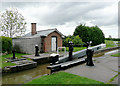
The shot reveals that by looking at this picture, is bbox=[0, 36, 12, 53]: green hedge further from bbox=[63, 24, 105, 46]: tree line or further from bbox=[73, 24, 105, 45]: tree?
bbox=[73, 24, 105, 45]: tree

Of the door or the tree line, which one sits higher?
the tree line

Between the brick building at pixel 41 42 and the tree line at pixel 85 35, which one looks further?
the tree line at pixel 85 35

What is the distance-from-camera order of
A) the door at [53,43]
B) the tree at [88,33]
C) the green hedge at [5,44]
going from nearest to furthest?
1. the green hedge at [5,44]
2. the door at [53,43]
3. the tree at [88,33]

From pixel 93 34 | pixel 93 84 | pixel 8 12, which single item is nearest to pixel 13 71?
pixel 93 84

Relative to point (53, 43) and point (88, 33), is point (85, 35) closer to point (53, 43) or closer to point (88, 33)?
point (88, 33)

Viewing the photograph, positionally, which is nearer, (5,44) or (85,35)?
(5,44)

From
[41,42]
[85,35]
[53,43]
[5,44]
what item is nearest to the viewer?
[5,44]

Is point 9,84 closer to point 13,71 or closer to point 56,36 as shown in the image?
point 13,71

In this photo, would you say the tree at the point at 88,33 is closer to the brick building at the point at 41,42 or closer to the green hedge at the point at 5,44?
the brick building at the point at 41,42

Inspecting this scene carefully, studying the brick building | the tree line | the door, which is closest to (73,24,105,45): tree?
the tree line

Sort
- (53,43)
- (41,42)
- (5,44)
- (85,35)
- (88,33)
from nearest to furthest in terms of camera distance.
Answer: (5,44) < (41,42) < (53,43) < (88,33) < (85,35)

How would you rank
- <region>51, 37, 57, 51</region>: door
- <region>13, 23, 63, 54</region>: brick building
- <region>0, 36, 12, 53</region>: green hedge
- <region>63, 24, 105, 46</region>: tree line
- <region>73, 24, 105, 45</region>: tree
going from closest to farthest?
<region>0, 36, 12, 53</region>: green hedge → <region>13, 23, 63, 54</region>: brick building → <region>51, 37, 57, 51</region>: door → <region>63, 24, 105, 46</region>: tree line → <region>73, 24, 105, 45</region>: tree

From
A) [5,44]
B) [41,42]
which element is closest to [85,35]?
[41,42]

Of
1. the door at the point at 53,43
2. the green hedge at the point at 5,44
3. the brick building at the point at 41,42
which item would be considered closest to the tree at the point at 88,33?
the brick building at the point at 41,42
